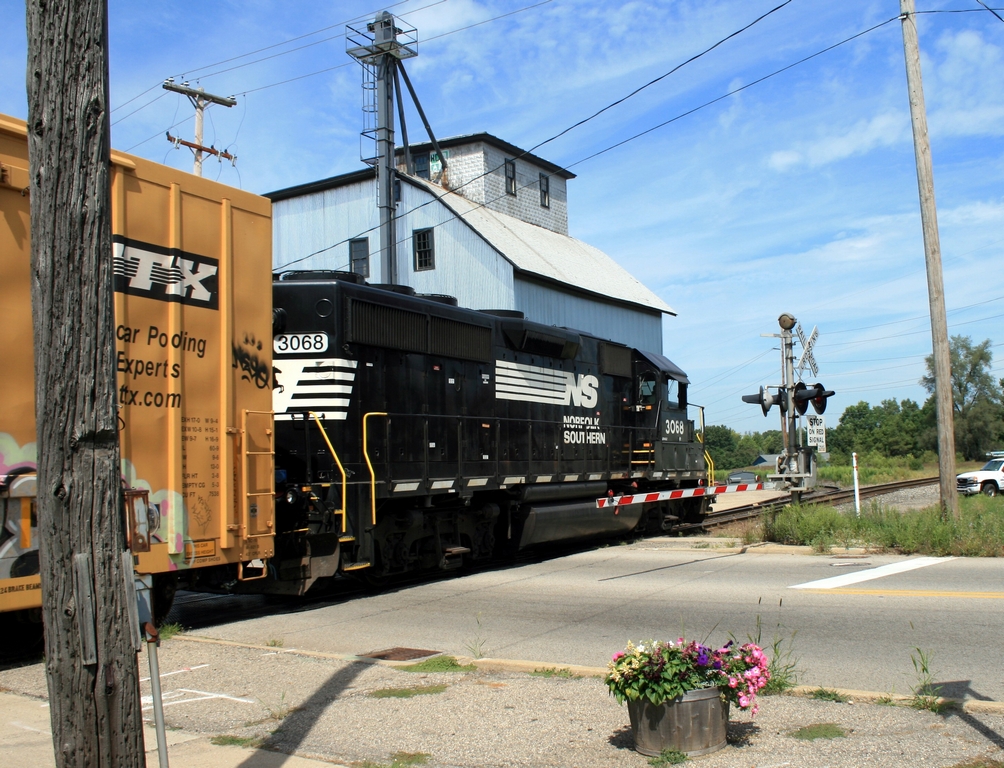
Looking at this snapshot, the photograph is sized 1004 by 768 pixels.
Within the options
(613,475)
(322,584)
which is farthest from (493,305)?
(322,584)

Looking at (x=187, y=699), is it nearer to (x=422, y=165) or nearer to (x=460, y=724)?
(x=460, y=724)

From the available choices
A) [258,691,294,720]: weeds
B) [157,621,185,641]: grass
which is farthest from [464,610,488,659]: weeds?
[157,621,185,641]: grass

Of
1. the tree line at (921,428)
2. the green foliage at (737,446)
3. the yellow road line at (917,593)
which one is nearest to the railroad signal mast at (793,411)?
the yellow road line at (917,593)

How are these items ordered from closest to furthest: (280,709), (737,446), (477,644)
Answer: (280,709)
(477,644)
(737,446)

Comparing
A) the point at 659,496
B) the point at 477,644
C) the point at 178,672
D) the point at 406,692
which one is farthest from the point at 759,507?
the point at 178,672

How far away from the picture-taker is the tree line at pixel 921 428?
8900 cm

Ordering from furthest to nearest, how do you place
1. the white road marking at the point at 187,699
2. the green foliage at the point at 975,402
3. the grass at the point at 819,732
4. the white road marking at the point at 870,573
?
the green foliage at the point at 975,402, the white road marking at the point at 870,573, the white road marking at the point at 187,699, the grass at the point at 819,732

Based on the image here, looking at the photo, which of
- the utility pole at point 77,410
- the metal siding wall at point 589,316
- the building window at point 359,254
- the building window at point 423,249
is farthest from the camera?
the building window at point 359,254

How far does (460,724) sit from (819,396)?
39.0 feet

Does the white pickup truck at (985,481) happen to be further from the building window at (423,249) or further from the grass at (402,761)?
the grass at (402,761)

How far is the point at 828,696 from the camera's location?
5.89 meters

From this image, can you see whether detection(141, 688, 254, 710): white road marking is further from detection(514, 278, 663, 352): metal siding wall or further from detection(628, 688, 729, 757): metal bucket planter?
detection(514, 278, 663, 352): metal siding wall

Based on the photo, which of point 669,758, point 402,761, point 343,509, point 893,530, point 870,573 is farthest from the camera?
point 893,530

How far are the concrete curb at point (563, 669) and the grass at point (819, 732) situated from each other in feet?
2.25
